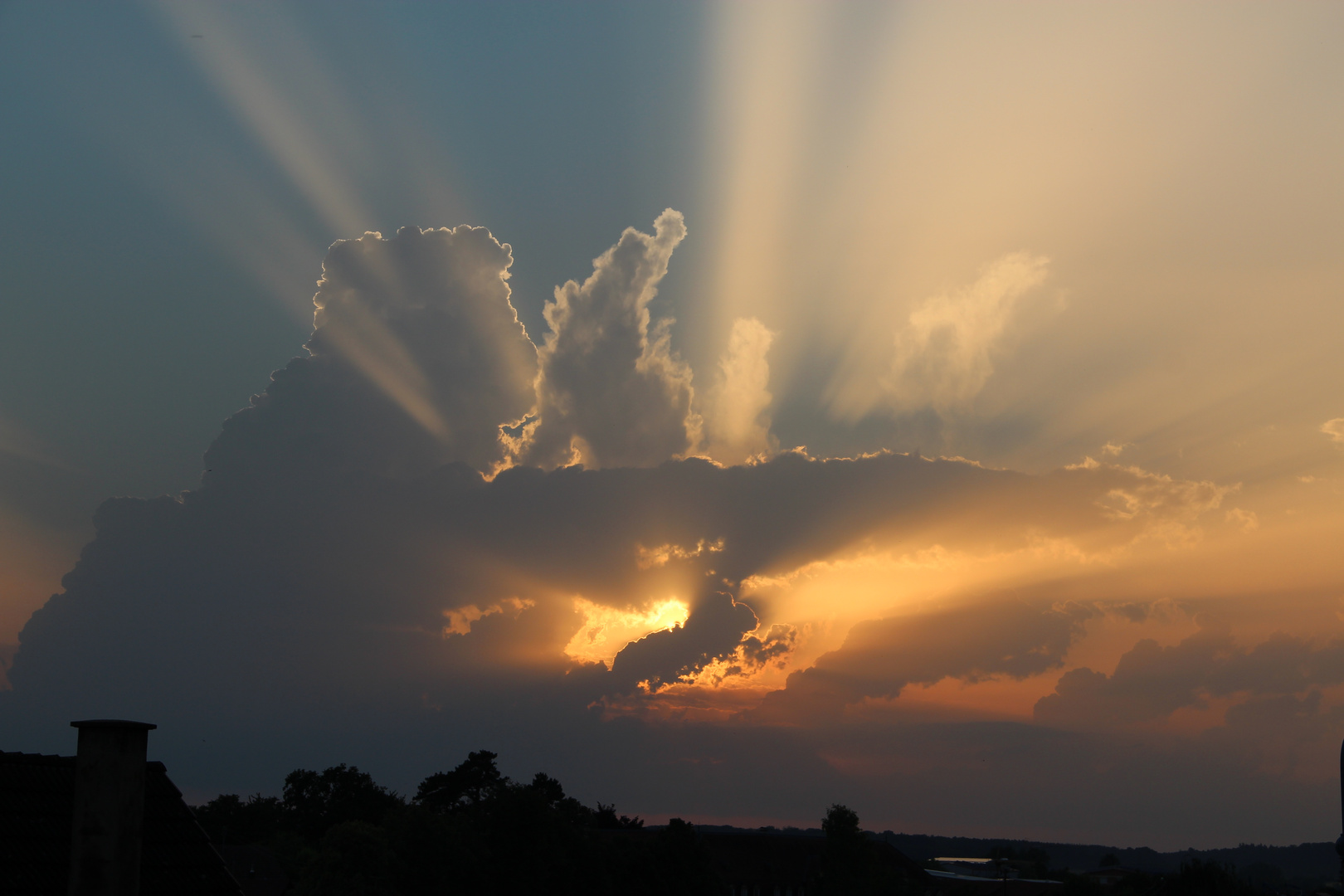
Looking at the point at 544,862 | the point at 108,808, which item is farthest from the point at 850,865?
the point at 108,808

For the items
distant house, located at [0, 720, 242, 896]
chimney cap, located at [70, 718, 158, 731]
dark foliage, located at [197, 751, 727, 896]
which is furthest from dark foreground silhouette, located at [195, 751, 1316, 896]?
chimney cap, located at [70, 718, 158, 731]

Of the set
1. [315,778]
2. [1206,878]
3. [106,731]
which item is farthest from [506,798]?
[315,778]

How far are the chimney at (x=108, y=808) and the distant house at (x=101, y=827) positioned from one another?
0.01 metres

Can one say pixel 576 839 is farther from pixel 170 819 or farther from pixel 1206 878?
pixel 170 819

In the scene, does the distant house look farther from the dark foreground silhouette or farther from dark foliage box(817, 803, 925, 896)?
dark foliage box(817, 803, 925, 896)

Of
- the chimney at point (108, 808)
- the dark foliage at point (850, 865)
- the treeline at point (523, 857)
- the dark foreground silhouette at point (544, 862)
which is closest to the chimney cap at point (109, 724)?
the chimney at point (108, 808)

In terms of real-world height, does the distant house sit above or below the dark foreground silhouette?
above

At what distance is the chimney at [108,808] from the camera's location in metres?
16.2

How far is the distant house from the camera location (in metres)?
16.3

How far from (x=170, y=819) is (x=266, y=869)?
109657 mm

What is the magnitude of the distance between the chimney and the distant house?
0.01 m

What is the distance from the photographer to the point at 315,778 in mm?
183875

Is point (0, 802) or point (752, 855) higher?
point (0, 802)

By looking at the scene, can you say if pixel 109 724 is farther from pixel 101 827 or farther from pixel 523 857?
pixel 523 857
